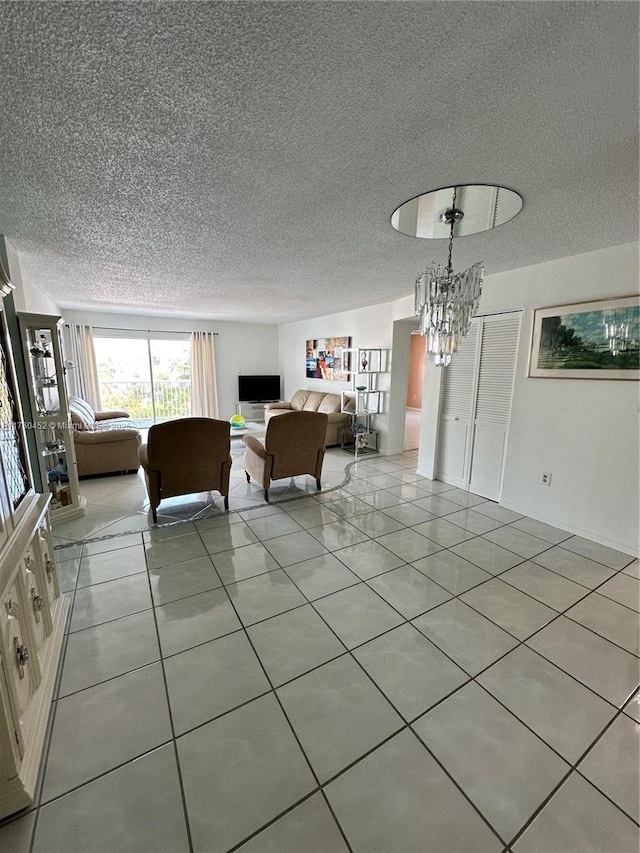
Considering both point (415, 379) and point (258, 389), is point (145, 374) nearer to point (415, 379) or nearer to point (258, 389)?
point (258, 389)

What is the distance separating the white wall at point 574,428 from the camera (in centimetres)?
254

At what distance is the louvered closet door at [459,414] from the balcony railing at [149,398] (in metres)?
5.61

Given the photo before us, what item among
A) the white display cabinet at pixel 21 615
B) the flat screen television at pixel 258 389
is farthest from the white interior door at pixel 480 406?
the flat screen television at pixel 258 389

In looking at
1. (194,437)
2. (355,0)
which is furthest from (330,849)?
(194,437)

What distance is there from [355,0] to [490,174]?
3.47 feet

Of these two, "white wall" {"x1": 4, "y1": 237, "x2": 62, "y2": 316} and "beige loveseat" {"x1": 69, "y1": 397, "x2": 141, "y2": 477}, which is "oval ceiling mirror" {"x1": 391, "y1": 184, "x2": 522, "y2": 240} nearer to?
"white wall" {"x1": 4, "y1": 237, "x2": 62, "y2": 316}

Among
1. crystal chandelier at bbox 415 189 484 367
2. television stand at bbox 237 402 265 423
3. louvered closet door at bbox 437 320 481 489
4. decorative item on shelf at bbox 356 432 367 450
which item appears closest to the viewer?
crystal chandelier at bbox 415 189 484 367

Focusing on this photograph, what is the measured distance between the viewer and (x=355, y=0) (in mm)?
854

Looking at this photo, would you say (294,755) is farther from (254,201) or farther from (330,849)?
(254,201)

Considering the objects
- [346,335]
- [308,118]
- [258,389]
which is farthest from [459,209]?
[258,389]

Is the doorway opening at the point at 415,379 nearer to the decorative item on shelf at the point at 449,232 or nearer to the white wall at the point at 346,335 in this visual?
the white wall at the point at 346,335

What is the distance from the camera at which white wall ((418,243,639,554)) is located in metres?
2.54

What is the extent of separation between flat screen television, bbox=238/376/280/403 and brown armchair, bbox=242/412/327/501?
4.18 metres

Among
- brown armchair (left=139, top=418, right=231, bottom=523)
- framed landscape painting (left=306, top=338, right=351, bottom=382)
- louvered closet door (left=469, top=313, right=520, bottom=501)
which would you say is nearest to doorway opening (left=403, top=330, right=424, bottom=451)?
framed landscape painting (left=306, top=338, right=351, bottom=382)
